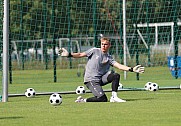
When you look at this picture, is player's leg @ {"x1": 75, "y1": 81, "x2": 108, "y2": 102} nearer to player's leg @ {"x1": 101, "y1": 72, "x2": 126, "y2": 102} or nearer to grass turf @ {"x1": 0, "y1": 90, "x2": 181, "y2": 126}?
player's leg @ {"x1": 101, "y1": 72, "x2": 126, "y2": 102}

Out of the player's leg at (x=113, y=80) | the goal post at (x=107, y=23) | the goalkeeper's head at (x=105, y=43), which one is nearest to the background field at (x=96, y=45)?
the goal post at (x=107, y=23)

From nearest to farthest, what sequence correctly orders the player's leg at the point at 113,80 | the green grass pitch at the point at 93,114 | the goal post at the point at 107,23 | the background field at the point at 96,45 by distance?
1. the green grass pitch at the point at 93,114
2. the background field at the point at 96,45
3. the player's leg at the point at 113,80
4. the goal post at the point at 107,23

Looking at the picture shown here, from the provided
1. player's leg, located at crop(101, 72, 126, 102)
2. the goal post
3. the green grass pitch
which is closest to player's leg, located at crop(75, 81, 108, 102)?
player's leg, located at crop(101, 72, 126, 102)

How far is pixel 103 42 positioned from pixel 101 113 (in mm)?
3739

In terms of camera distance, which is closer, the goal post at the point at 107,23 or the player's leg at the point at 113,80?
the player's leg at the point at 113,80

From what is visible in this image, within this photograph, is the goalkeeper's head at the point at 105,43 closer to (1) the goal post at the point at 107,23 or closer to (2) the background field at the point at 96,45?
(2) the background field at the point at 96,45

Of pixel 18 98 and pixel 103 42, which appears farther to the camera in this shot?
pixel 18 98

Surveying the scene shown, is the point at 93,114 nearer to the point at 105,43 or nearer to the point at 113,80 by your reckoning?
the point at 113,80

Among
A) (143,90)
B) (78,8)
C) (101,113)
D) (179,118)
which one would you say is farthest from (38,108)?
(78,8)

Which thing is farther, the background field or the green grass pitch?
the background field

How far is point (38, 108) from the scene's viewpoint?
14039mm

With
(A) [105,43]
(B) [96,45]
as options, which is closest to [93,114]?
(A) [105,43]

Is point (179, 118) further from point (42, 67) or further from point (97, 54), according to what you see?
point (42, 67)

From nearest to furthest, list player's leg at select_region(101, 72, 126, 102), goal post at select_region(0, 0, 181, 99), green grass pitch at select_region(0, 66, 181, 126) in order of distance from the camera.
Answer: green grass pitch at select_region(0, 66, 181, 126)
player's leg at select_region(101, 72, 126, 102)
goal post at select_region(0, 0, 181, 99)
